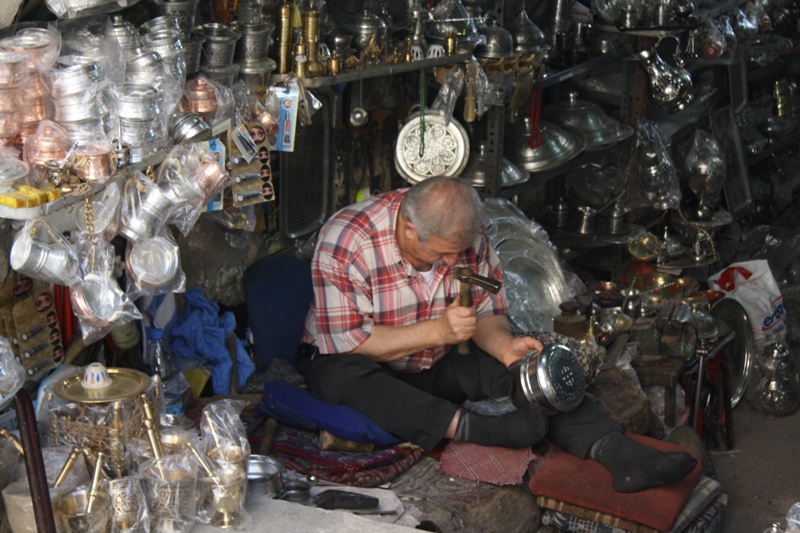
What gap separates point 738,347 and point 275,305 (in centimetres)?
274

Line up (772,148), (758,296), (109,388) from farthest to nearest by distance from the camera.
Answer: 1. (772,148)
2. (758,296)
3. (109,388)

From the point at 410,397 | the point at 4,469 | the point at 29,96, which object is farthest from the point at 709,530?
the point at 29,96

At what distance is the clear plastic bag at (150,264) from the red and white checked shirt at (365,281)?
876 millimetres

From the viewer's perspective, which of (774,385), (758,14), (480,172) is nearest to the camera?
(480,172)

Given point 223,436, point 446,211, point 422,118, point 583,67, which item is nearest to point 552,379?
point 446,211

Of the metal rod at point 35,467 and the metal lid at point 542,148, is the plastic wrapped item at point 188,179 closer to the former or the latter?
the metal rod at point 35,467

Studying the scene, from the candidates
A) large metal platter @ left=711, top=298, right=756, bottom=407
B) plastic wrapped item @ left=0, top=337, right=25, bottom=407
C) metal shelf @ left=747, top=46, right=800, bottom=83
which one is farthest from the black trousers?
metal shelf @ left=747, top=46, right=800, bottom=83

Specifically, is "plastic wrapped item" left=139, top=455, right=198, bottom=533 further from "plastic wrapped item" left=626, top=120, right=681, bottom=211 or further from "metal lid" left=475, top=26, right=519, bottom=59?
"plastic wrapped item" left=626, top=120, right=681, bottom=211

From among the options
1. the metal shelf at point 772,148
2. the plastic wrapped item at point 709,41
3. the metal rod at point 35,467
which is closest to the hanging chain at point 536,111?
the plastic wrapped item at point 709,41

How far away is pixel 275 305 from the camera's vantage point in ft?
12.5

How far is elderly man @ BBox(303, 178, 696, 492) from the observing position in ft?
10.4

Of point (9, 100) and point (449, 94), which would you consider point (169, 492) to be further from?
point (449, 94)

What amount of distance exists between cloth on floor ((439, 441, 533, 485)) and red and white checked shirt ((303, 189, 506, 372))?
0.50 meters

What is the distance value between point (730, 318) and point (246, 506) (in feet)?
11.5
